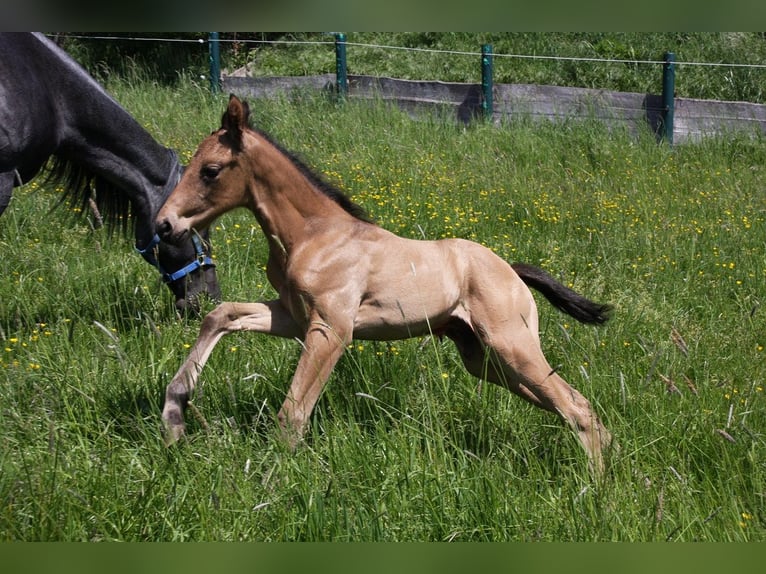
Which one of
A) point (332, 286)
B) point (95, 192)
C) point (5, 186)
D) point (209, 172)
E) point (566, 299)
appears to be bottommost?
point (566, 299)

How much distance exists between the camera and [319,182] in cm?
452

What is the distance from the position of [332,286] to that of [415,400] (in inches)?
31.6

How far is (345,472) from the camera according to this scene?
138 inches

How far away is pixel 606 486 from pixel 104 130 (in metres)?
4.33

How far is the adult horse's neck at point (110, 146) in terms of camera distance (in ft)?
19.9

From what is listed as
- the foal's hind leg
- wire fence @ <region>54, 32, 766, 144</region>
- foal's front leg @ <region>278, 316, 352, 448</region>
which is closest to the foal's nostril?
foal's front leg @ <region>278, 316, 352, 448</region>

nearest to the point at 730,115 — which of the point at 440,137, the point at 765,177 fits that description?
the point at 765,177

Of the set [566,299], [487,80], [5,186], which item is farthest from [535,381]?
[487,80]

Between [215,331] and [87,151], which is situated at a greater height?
[87,151]

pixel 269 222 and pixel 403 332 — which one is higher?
pixel 269 222

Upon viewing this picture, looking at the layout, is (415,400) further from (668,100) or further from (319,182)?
(668,100)

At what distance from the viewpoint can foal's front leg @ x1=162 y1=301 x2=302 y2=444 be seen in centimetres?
405

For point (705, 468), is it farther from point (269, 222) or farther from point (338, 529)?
point (269, 222)
